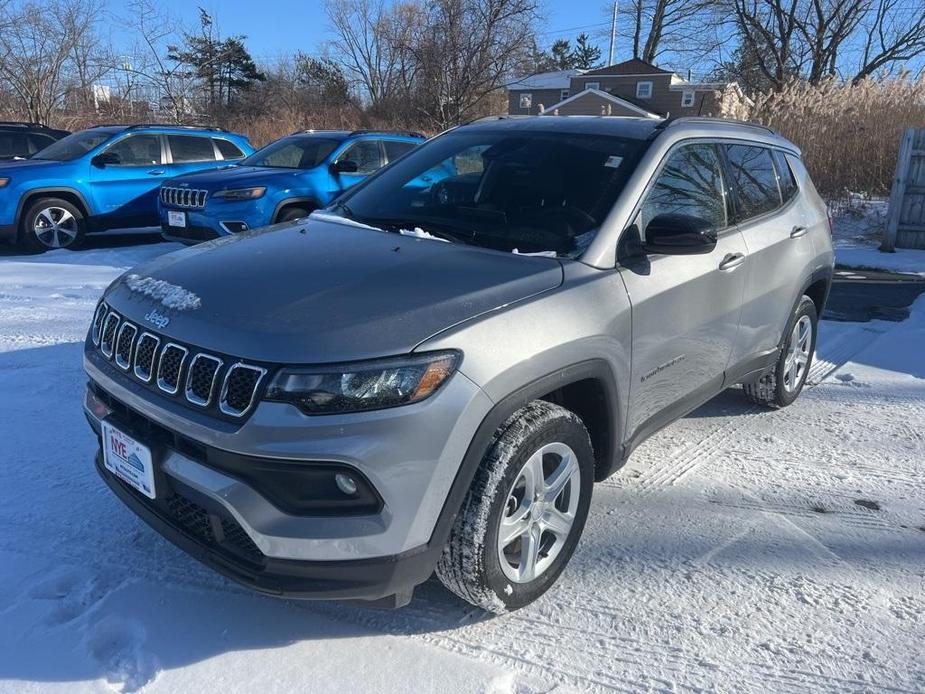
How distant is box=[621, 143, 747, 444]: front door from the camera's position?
116 inches

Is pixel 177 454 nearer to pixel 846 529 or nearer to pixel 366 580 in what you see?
pixel 366 580

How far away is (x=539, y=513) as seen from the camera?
2.61 metres

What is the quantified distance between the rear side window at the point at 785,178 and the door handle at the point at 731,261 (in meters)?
0.98

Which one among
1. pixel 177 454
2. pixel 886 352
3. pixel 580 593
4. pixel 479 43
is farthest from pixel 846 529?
pixel 479 43

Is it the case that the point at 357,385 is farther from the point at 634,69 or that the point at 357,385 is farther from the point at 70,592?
the point at 634,69

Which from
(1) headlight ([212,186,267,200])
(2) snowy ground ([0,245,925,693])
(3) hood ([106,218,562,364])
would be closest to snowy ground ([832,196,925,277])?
(2) snowy ground ([0,245,925,693])

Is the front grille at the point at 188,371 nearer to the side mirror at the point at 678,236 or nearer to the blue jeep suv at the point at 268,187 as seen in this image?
the side mirror at the point at 678,236

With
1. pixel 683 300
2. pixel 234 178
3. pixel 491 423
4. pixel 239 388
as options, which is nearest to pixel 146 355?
pixel 239 388

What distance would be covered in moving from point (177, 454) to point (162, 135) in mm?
8942

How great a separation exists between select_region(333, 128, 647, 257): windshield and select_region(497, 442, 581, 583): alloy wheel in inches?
31.8

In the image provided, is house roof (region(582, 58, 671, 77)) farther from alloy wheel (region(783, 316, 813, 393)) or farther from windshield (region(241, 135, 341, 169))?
alloy wheel (region(783, 316, 813, 393))

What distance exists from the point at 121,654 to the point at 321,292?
1339 mm

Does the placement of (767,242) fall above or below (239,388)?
above

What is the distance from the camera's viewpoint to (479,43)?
24.5 meters
